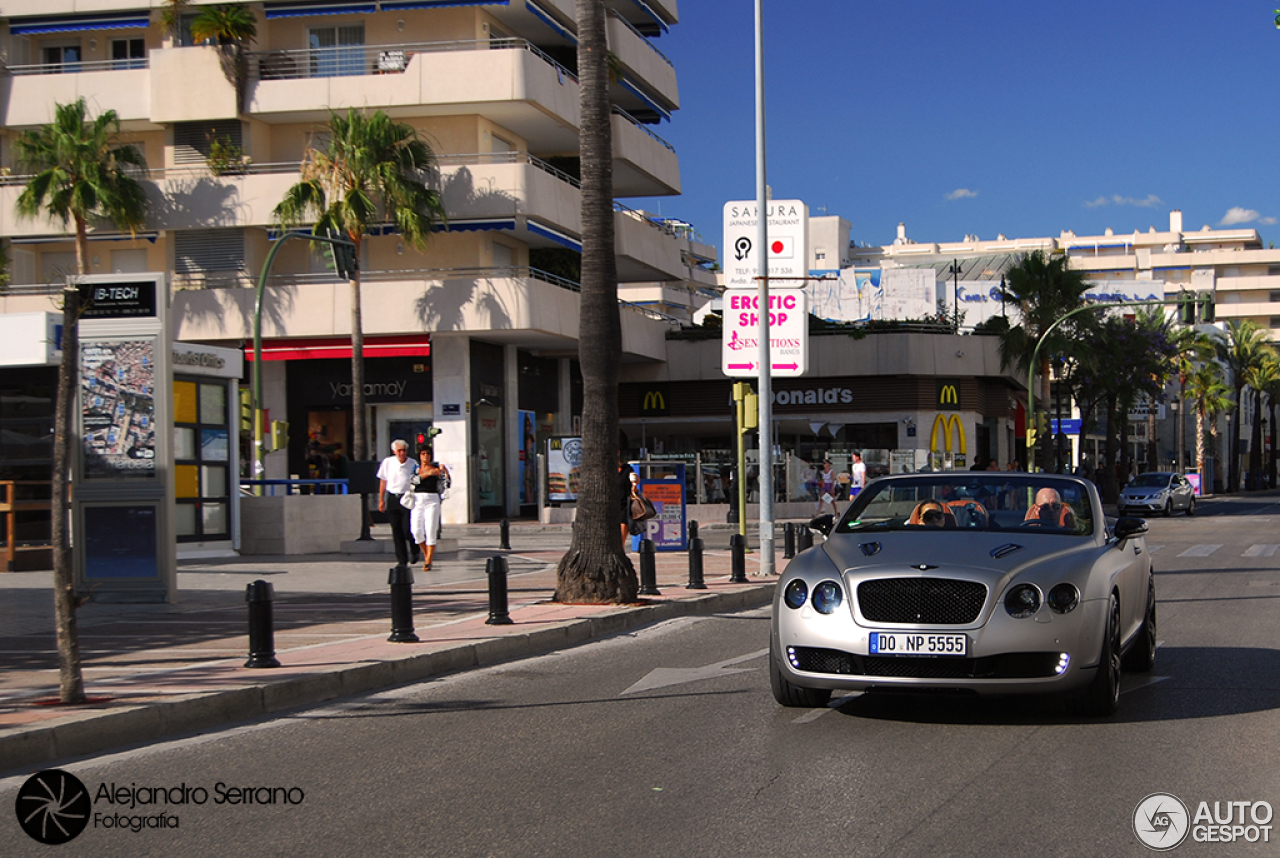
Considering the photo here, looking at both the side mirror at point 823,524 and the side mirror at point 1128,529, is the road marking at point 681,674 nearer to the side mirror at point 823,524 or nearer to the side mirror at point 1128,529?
the side mirror at point 823,524

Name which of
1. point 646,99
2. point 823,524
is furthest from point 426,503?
point 646,99

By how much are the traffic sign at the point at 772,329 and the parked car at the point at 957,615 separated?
10.7 m

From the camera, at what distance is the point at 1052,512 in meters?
8.38

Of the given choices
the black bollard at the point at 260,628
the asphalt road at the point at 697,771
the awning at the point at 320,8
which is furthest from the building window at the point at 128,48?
the asphalt road at the point at 697,771

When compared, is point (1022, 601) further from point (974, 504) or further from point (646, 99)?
point (646, 99)

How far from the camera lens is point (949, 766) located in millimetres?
6348

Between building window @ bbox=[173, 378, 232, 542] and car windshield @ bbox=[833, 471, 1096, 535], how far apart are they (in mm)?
13566

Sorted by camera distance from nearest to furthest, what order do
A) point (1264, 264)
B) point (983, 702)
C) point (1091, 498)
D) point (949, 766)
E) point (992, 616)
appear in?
1. point (949, 766)
2. point (992, 616)
3. point (983, 702)
4. point (1091, 498)
5. point (1264, 264)

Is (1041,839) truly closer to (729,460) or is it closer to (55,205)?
(729,460)

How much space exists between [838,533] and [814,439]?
40.9 metres

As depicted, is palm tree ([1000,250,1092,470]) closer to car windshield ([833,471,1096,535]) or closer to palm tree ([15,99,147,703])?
palm tree ([15,99,147,703])

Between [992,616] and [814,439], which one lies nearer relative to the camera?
[992,616]

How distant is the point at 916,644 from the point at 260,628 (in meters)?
4.71

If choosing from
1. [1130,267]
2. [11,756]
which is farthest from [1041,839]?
[1130,267]
